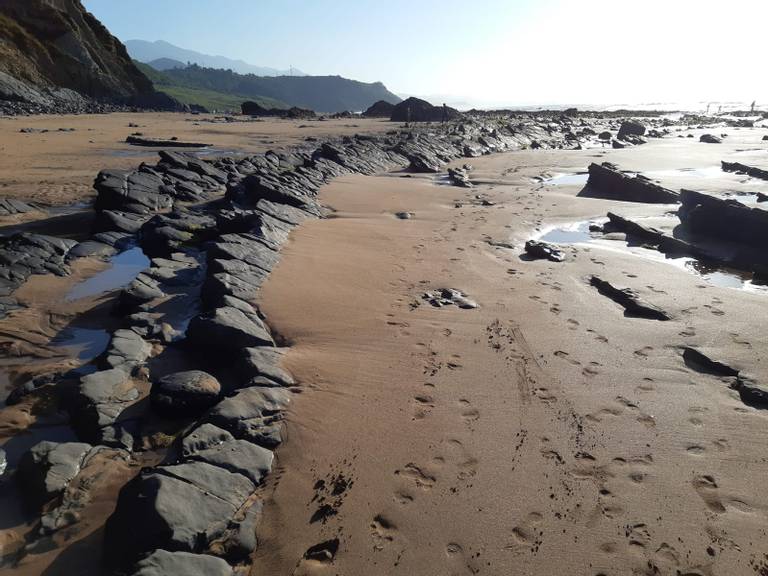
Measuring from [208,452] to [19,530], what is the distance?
141 cm

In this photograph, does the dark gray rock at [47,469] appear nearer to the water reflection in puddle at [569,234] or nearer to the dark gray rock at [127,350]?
the dark gray rock at [127,350]

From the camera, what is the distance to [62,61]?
47.5 metres

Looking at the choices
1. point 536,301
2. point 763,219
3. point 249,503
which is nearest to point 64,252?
point 249,503

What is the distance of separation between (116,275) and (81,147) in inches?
693

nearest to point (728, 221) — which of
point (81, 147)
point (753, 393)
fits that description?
point (753, 393)

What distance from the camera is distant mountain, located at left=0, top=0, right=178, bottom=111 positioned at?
42219 millimetres

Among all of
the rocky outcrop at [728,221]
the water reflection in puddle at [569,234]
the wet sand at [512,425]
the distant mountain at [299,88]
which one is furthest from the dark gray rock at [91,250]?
the distant mountain at [299,88]

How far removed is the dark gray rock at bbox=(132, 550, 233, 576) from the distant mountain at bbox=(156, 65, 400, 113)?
143405mm

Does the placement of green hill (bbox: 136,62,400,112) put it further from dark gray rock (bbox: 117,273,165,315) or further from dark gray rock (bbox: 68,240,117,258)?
dark gray rock (bbox: 117,273,165,315)

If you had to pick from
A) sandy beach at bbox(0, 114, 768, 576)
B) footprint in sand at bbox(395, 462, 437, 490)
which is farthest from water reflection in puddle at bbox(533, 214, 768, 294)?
footprint in sand at bbox(395, 462, 437, 490)

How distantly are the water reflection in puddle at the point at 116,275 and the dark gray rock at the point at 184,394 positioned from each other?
393cm

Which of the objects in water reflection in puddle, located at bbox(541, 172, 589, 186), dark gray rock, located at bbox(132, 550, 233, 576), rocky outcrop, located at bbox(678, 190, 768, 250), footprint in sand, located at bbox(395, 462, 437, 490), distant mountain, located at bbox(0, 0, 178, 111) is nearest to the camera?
dark gray rock, located at bbox(132, 550, 233, 576)

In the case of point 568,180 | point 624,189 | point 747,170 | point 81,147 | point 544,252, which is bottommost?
point 544,252

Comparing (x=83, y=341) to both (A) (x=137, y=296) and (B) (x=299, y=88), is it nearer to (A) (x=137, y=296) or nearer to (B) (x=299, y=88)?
(A) (x=137, y=296)
